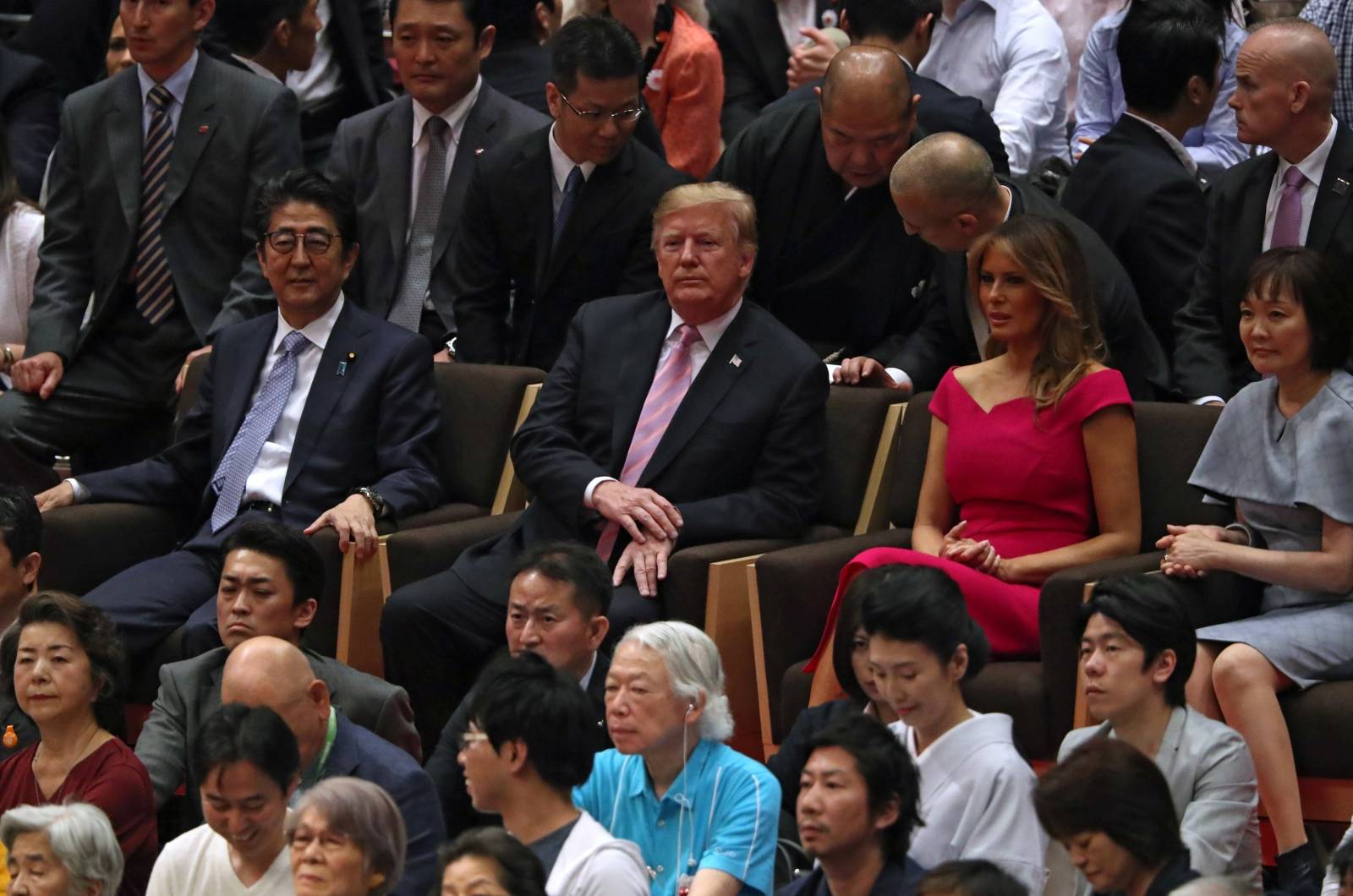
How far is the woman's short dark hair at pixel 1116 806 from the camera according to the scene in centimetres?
339

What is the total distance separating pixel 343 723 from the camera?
14.0 feet

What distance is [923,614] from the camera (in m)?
3.95

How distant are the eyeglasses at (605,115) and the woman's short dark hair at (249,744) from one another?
7.45ft

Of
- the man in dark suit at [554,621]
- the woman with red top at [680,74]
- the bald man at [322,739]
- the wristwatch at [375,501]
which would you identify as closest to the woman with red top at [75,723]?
the bald man at [322,739]

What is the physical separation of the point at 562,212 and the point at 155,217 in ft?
3.84

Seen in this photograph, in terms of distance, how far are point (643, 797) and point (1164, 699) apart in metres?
0.94

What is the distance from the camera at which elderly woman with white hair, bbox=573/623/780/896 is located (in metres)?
3.91

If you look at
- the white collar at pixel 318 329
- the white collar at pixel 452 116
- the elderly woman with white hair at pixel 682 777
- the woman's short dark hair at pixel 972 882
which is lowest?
the elderly woman with white hair at pixel 682 777

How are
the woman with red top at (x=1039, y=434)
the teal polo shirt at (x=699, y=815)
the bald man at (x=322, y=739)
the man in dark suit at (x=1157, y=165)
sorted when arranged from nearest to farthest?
1. the teal polo shirt at (x=699, y=815)
2. the bald man at (x=322, y=739)
3. the woman with red top at (x=1039, y=434)
4. the man in dark suit at (x=1157, y=165)

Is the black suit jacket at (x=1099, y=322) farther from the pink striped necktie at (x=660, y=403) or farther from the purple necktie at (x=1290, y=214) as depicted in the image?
the pink striped necktie at (x=660, y=403)

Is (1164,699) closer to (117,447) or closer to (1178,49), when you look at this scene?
(1178,49)

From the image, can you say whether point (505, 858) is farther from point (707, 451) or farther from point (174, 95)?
point (174, 95)

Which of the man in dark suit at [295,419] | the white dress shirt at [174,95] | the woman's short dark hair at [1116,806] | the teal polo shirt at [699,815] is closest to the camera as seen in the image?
the woman's short dark hair at [1116,806]

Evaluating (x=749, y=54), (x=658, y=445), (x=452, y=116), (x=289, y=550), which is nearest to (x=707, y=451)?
(x=658, y=445)
